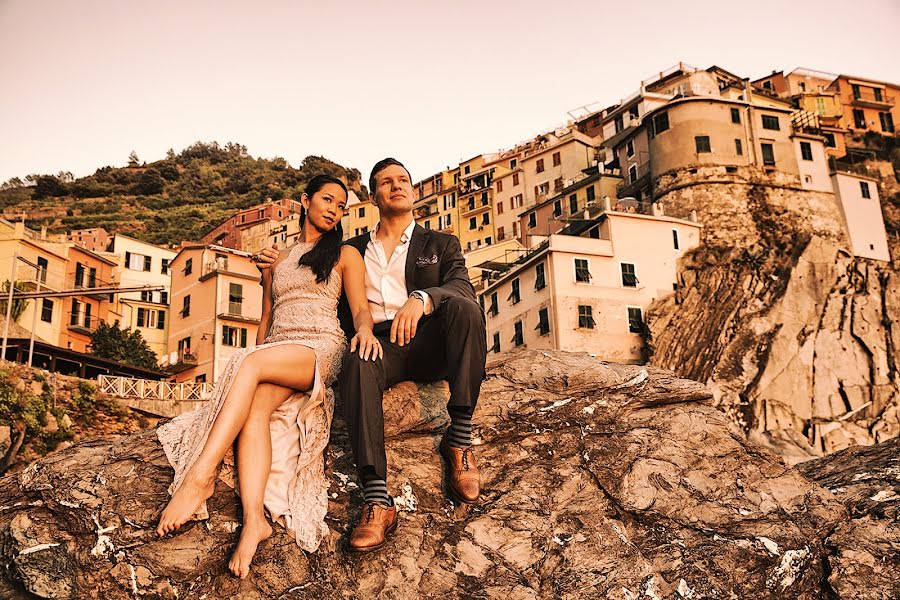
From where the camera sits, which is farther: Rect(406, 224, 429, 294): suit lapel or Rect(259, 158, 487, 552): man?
Rect(406, 224, 429, 294): suit lapel

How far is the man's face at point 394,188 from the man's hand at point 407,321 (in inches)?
50.4

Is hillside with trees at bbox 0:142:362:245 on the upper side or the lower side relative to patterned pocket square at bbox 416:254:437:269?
upper

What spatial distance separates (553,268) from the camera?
42.7 metres

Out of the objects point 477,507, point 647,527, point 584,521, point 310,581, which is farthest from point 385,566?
point 647,527

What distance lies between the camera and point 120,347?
46.3 meters

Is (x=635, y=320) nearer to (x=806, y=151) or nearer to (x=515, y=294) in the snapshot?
(x=515, y=294)

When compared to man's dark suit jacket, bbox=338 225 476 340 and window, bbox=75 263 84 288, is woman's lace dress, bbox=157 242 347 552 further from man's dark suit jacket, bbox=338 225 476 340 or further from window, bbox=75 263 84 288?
window, bbox=75 263 84 288

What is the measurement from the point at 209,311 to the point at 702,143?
3453 centimetres

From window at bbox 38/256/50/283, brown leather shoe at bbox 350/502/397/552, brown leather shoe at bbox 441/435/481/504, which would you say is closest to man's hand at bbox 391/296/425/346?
brown leather shoe at bbox 441/435/481/504

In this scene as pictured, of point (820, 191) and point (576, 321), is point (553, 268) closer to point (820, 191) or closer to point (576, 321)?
point (576, 321)

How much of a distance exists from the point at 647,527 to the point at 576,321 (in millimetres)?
36321

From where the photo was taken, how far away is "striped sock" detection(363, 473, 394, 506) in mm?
5449

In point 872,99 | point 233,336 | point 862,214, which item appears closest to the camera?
point 233,336

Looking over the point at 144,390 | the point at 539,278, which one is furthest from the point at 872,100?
the point at 144,390
